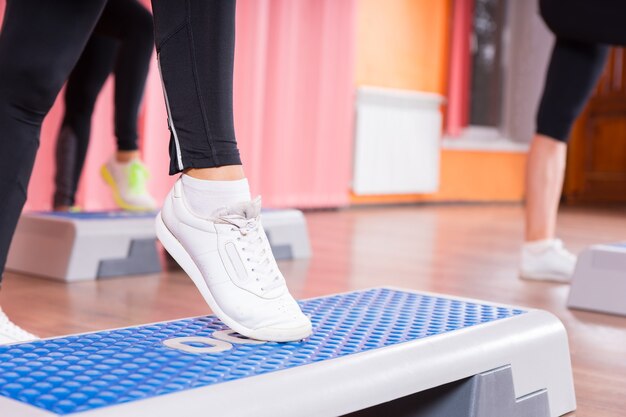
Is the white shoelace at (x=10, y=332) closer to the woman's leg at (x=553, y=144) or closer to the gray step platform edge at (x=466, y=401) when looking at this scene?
the gray step platform edge at (x=466, y=401)

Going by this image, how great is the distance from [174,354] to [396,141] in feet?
15.3

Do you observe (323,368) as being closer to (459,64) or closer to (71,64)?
(71,64)

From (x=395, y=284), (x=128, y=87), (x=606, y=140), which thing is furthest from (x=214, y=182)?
(x=606, y=140)

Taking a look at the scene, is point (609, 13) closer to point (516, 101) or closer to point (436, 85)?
point (436, 85)

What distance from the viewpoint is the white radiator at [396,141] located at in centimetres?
525

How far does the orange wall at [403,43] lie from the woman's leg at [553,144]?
3.00m

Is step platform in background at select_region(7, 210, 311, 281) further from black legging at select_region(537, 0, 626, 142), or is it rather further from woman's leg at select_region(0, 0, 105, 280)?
black legging at select_region(537, 0, 626, 142)

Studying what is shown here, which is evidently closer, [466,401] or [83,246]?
[466,401]

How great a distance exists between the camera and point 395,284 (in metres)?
2.29

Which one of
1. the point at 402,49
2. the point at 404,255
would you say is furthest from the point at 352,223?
the point at 402,49

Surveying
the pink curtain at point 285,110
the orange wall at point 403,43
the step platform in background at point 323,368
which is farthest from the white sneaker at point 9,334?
the orange wall at point 403,43

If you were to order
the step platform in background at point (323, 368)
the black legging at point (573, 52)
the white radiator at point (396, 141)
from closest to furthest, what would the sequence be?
1. the step platform in background at point (323, 368)
2. the black legging at point (573, 52)
3. the white radiator at point (396, 141)

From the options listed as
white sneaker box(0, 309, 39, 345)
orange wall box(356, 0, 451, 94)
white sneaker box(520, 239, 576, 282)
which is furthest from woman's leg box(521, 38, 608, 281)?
orange wall box(356, 0, 451, 94)

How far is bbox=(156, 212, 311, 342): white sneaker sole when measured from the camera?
1.03 m
